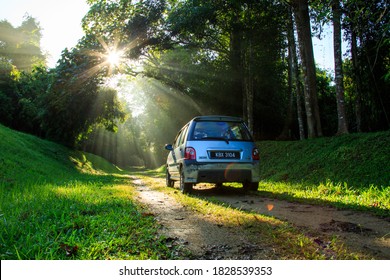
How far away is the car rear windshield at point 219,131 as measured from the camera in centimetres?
840

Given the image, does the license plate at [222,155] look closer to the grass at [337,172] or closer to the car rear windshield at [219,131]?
the car rear windshield at [219,131]

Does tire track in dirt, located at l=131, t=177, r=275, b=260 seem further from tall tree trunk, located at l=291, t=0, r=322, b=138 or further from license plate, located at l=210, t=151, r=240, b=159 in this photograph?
tall tree trunk, located at l=291, t=0, r=322, b=138

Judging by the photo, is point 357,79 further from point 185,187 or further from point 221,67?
point 185,187

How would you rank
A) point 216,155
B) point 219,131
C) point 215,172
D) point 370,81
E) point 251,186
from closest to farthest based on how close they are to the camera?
1. point 215,172
2. point 216,155
3. point 219,131
4. point 251,186
5. point 370,81

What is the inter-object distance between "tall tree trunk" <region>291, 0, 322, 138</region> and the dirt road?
988cm

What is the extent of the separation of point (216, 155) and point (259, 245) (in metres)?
4.89

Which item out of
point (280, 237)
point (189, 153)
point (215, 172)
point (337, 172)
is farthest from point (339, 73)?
point (280, 237)

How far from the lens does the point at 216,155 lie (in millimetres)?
8062

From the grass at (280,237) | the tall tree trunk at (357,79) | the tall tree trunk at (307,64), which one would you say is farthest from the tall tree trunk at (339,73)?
the grass at (280,237)

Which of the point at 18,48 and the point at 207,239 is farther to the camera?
the point at 18,48

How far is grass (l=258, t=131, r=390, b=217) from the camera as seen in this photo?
6.89 m

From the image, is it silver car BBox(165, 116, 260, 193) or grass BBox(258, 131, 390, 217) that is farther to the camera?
silver car BBox(165, 116, 260, 193)

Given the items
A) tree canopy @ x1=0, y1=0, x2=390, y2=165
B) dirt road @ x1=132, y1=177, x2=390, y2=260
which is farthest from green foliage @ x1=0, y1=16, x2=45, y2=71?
dirt road @ x1=132, y1=177, x2=390, y2=260
